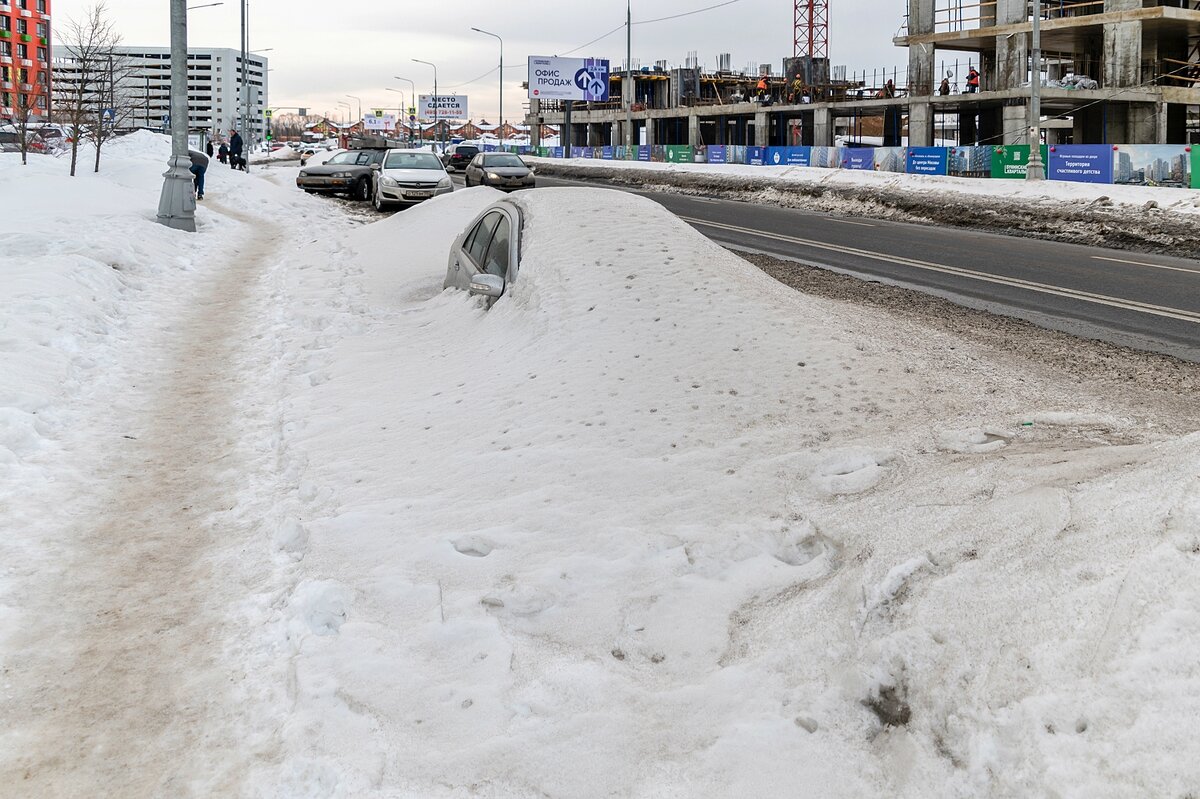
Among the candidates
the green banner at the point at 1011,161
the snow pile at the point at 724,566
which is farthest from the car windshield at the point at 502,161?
the snow pile at the point at 724,566

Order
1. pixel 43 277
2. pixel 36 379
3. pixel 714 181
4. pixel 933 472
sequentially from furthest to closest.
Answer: pixel 714 181, pixel 43 277, pixel 36 379, pixel 933 472

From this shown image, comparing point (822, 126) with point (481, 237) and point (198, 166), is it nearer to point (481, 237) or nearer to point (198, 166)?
point (198, 166)

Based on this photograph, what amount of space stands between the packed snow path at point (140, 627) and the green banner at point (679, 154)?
5117cm

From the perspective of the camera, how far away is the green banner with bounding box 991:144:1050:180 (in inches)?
1211

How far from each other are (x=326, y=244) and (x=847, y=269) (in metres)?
7.97

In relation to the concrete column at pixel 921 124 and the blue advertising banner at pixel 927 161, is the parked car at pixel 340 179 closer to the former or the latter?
the blue advertising banner at pixel 927 161

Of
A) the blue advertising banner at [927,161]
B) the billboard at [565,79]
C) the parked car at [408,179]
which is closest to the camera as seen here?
the parked car at [408,179]

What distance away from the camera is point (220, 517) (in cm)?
528

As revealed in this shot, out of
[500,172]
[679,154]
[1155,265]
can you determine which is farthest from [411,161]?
[679,154]

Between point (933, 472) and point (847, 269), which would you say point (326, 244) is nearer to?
point (847, 269)

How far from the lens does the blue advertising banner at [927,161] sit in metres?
34.3

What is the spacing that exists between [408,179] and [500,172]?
806cm

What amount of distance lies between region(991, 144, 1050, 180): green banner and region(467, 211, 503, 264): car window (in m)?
25.1

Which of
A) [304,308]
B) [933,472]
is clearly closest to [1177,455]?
[933,472]
